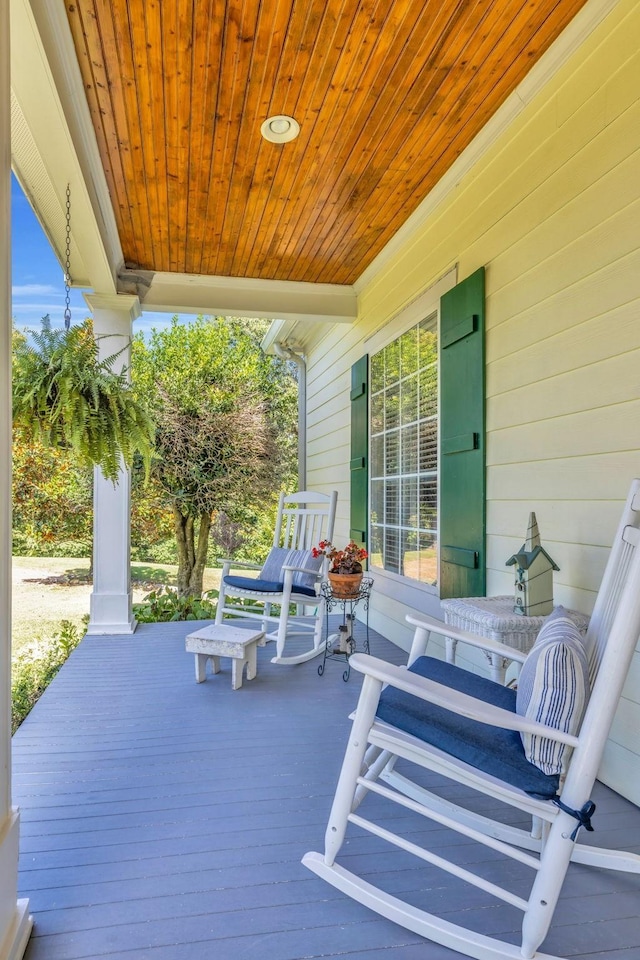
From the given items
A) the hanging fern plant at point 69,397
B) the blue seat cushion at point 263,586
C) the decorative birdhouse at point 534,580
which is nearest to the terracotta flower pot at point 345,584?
the blue seat cushion at point 263,586

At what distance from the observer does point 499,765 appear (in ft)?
4.54

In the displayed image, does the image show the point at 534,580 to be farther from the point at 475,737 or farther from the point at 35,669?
the point at 35,669

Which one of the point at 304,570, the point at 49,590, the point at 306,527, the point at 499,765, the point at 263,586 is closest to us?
the point at 499,765

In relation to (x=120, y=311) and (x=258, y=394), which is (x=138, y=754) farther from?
(x=258, y=394)

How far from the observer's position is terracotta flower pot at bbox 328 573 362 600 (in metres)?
3.42

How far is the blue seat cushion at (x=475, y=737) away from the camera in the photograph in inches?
53.4

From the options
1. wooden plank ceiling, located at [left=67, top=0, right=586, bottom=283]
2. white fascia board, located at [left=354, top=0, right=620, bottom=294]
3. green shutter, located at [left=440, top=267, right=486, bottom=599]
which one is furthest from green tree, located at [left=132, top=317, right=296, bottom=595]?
green shutter, located at [left=440, top=267, right=486, bottom=599]

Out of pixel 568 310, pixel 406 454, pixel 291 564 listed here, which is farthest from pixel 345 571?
pixel 568 310

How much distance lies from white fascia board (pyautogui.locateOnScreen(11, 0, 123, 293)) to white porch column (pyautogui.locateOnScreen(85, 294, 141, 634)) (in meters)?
0.61

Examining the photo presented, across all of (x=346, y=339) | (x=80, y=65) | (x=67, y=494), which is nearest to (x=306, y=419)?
(x=346, y=339)

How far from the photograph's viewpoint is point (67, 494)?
6.00 m

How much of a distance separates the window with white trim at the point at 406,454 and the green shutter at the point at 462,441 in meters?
0.19

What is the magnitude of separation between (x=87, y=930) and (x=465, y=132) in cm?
329

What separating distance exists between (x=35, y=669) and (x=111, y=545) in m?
1.27
